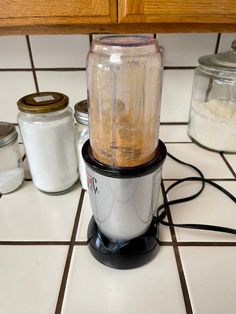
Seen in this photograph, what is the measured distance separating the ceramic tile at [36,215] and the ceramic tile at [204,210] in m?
0.18

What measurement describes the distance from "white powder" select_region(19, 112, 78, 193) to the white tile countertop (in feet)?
0.11

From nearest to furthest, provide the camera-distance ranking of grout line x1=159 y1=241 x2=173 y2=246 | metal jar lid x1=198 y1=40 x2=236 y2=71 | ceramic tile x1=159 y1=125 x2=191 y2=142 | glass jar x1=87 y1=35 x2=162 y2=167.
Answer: glass jar x1=87 y1=35 x2=162 y2=167, grout line x1=159 y1=241 x2=173 y2=246, metal jar lid x1=198 y1=40 x2=236 y2=71, ceramic tile x1=159 y1=125 x2=191 y2=142

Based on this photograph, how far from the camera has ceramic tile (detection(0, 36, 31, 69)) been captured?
0.57m

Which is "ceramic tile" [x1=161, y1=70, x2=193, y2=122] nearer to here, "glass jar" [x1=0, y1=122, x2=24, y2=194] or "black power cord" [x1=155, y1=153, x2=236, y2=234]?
"black power cord" [x1=155, y1=153, x2=236, y2=234]

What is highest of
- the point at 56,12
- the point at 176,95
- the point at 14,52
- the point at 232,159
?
the point at 56,12

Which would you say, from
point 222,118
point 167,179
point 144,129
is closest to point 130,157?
point 144,129

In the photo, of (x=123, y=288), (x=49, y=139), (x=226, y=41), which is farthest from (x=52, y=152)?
(x=226, y=41)

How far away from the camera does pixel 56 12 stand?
341mm

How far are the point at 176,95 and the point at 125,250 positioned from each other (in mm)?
425

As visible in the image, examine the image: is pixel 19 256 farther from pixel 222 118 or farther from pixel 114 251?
pixel 222 118

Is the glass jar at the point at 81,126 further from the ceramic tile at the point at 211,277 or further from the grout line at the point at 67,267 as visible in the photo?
the ceramic tile at the point at 211,277

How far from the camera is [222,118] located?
568mm

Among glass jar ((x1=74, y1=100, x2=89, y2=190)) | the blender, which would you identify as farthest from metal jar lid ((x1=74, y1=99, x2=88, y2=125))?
the blender

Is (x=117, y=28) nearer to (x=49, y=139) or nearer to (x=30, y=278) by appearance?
(x=49, y=139)
